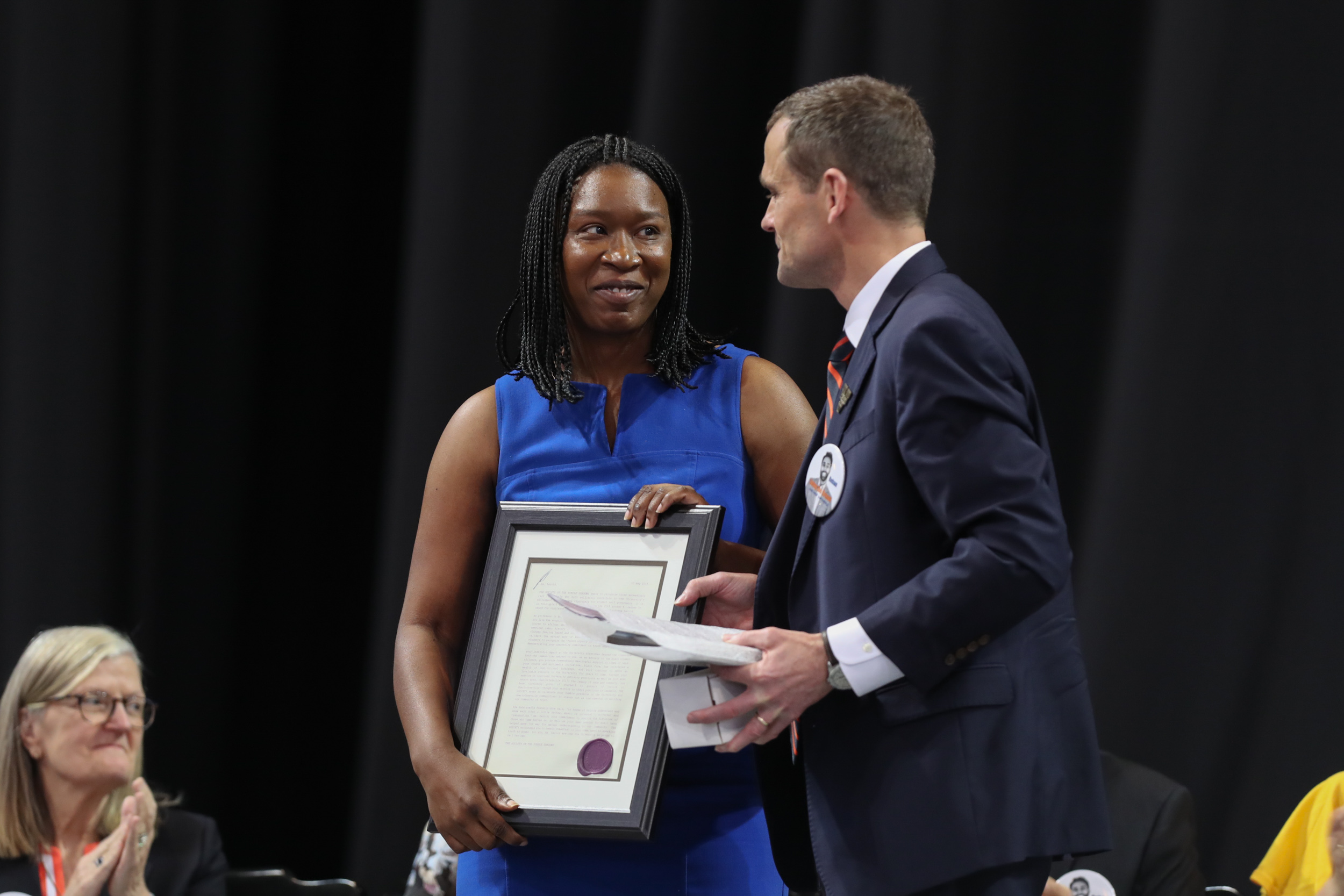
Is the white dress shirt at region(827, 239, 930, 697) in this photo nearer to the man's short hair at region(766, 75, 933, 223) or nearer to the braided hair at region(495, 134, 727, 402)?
the man's short hair at region(766, 75, 933, 223)

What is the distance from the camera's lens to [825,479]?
5.25 feet

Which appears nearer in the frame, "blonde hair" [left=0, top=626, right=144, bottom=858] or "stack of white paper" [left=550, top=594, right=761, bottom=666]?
"stack of white paper" [left=550, top=594, right=761, bottom=666]

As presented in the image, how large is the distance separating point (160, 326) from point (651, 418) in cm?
248

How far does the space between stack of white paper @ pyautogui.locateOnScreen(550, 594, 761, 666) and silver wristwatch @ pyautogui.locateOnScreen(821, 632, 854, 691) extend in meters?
0.08

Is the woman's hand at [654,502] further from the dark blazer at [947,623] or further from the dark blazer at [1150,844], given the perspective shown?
the dark blazer at [1150,844]

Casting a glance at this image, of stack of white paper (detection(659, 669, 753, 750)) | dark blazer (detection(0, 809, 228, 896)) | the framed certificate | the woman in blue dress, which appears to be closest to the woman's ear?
dark blazer (detection(0, 809, 228, 896))

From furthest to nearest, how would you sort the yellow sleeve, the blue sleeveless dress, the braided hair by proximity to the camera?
the yellow sleeve → the braided hair → the blue sleeveless dress

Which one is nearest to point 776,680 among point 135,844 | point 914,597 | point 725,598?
point 914,597

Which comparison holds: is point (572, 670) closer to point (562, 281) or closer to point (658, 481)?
point (658, 481)

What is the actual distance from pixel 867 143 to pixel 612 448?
0.64 m

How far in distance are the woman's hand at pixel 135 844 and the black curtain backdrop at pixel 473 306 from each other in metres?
0.83

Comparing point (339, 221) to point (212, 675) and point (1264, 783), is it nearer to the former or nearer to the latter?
point (212, 675)

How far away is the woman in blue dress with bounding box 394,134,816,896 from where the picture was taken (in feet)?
6.31

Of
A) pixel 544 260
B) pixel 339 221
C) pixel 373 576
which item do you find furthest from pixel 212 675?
pixel 544 260
